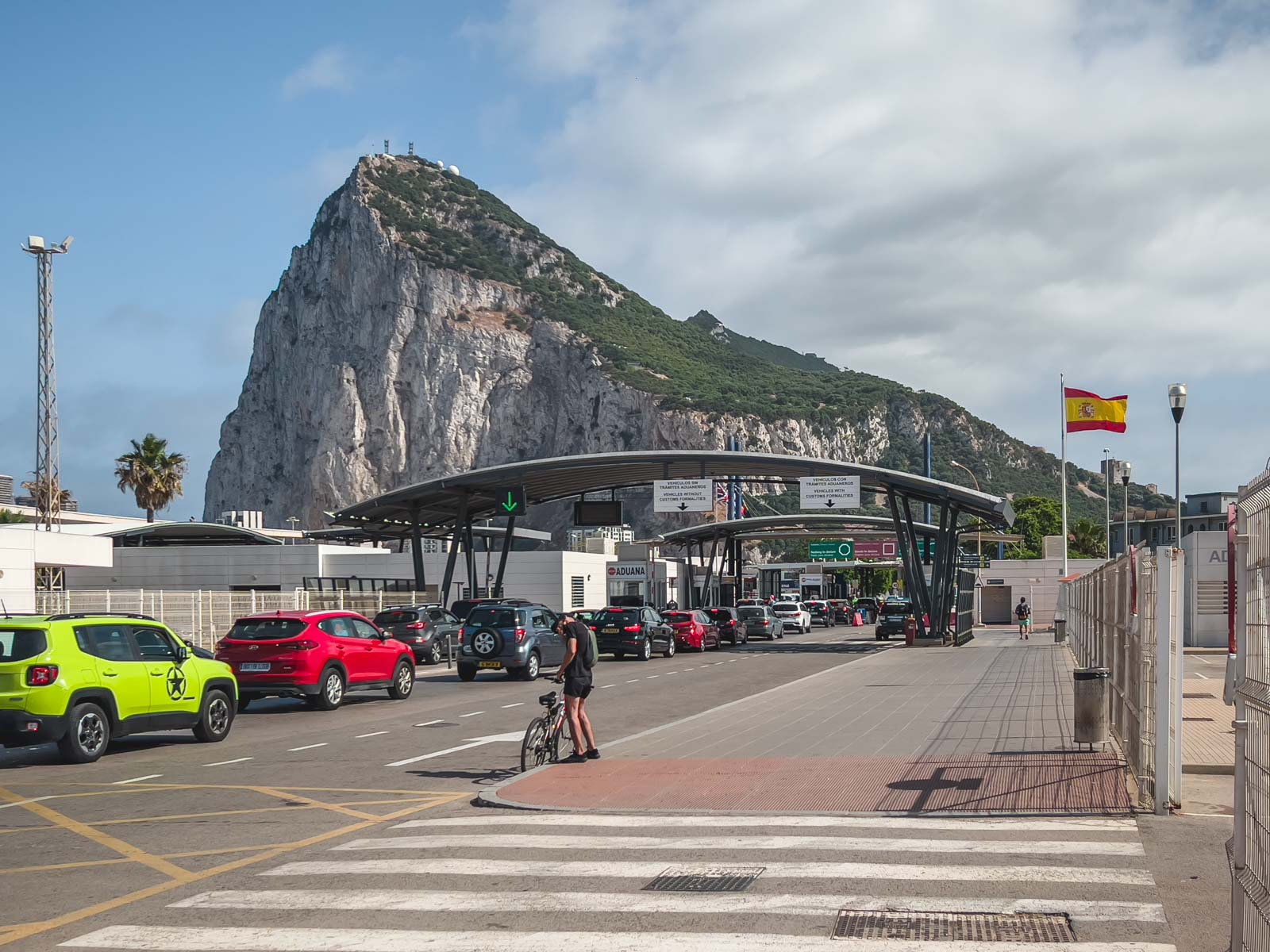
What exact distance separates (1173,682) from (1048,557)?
62.5 metres

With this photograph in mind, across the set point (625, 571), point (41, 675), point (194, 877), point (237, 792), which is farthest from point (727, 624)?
point (194, 877)

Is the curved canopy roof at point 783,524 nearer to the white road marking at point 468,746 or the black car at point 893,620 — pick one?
the black car at point 893,620

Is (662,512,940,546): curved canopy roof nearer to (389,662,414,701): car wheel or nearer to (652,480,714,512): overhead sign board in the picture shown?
(652,480,714,512): overhead sign board

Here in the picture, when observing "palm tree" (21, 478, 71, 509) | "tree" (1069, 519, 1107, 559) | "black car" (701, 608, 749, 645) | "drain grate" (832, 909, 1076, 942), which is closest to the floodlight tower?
"palm tree" (21, 478, 71, 509)

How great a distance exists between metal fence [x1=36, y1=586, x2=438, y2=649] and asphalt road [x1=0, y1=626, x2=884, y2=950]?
12541mm

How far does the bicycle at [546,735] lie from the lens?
1419cm

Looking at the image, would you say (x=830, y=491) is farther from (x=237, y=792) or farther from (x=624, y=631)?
(x=237, y=792)

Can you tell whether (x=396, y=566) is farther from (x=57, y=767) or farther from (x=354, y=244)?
(x=354, y=244)

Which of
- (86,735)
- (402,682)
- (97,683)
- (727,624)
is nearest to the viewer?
(86,735)

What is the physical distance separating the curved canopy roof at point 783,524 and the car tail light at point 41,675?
165 ft

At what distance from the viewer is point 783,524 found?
74562 mm

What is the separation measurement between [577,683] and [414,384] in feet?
478

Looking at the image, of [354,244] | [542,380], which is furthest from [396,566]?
[354,244]

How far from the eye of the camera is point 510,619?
98.4 feet
